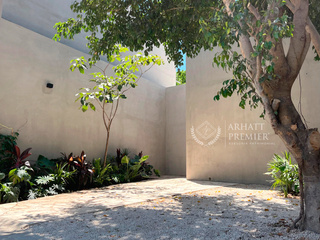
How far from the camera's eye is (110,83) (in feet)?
20.8

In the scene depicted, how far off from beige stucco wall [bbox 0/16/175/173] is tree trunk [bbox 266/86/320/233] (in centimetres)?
550

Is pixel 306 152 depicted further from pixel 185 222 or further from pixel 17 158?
pixel 17 158

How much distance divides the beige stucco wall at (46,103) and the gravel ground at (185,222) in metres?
3.54

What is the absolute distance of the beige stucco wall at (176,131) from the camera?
953cm

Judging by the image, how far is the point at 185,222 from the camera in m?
2.97

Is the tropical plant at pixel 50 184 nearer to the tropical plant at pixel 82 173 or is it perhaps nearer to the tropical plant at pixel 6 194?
the tropical plant at pixel 82 173

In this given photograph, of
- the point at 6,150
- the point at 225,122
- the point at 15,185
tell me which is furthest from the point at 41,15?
the point at 225,122

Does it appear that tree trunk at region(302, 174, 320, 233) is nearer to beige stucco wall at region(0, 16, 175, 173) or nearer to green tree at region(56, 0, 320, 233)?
green tree at region(56, 0, 320, 233)

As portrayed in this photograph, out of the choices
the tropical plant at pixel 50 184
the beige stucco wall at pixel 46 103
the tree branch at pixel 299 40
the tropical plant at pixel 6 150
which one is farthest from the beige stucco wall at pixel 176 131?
the tree branch at pixel 299 40

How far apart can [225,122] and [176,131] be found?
10.3ft

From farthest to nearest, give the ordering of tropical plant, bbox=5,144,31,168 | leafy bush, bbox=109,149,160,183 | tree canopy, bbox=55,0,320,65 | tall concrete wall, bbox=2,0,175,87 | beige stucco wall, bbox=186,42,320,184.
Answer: leafy bush, bbox=109,149,160,183
tall concrete wall, bbox=2,0,175,87
beige stucco wall, bbox=186,42,320,184
tropical plant, bbox=5,144,31,168
tree canopy, bbox=55,0,320,65

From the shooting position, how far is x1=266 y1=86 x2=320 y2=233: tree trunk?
238cm

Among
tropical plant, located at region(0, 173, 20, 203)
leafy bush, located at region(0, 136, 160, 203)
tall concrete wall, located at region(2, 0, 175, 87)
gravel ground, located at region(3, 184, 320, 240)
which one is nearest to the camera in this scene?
gravel ground, located at region(3, 184, 320, 240)

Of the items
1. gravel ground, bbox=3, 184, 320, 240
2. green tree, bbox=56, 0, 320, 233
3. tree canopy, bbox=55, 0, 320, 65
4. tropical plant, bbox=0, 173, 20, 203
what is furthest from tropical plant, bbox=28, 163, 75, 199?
green tree, bbox=56, 0, 320, 233
